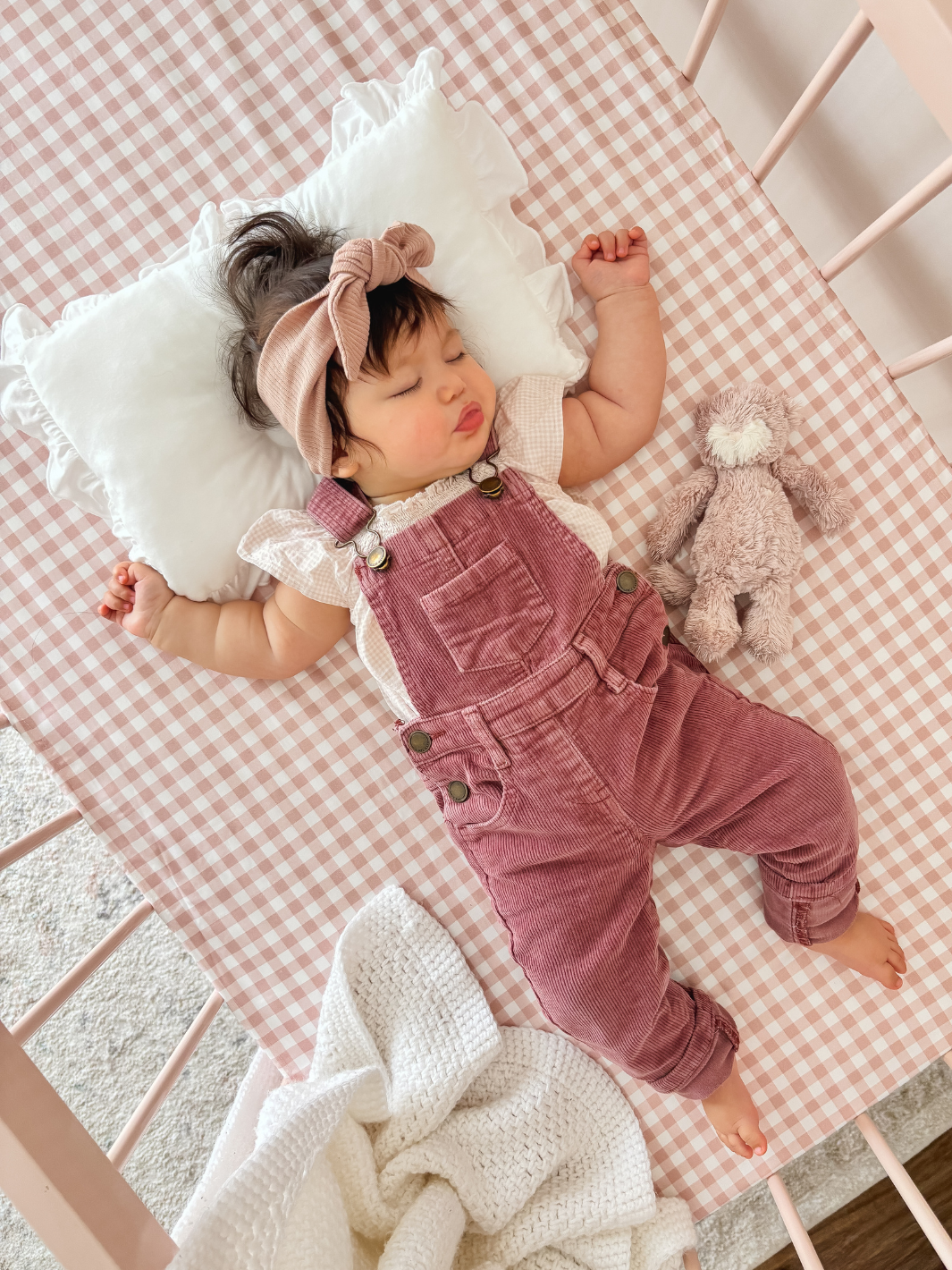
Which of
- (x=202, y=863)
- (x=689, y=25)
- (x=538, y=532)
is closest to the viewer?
(x=538, y=532)

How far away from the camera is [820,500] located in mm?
941

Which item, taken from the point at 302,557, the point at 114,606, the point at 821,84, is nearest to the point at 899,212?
the point at 821,84

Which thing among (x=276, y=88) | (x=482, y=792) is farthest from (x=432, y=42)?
(x=482, y=792)

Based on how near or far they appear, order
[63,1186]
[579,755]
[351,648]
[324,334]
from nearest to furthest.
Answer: [63,1186] < [324,334] < [579,755] < [351,648]

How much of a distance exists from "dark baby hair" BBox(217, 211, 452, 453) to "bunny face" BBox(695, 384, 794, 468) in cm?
33

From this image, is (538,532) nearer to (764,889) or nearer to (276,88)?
(764,889)

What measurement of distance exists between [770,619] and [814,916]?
1.07ft

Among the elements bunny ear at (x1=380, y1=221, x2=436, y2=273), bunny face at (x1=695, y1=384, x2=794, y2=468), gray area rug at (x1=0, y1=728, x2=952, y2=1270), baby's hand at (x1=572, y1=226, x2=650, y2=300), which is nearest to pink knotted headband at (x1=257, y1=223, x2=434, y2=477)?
bunny ear at (x1=380, y1=221, x2=436, y2=273)

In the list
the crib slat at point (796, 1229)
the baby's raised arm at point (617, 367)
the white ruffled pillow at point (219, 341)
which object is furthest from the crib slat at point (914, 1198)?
the white ruffled pillow at point (219, 341)

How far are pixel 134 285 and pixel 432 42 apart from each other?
0.44 m

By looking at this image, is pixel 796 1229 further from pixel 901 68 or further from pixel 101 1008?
pixel 901 68

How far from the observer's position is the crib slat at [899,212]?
0.81 metres

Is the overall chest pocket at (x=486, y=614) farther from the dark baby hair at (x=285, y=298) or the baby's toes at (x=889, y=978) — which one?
the baby's toes at (x=889, y=978)

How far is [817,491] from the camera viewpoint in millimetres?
940
